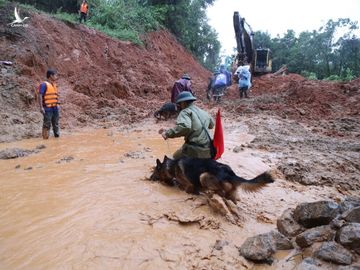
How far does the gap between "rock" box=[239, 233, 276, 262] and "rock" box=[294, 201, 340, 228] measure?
443mm

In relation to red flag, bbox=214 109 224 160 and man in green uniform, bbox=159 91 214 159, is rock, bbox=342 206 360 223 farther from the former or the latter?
man in green uniform, bbox=159 91 214 159

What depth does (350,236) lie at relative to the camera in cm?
265

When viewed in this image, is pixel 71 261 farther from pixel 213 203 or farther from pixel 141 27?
pixel 141 27

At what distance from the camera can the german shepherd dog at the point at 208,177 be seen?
3.78 m

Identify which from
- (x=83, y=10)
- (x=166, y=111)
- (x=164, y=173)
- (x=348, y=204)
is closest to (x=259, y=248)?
(x=348, y=204)

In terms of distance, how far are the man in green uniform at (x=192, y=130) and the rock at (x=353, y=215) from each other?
2024 mm

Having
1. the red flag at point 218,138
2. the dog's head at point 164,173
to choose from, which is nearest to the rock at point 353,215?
the red flag at point 218,138

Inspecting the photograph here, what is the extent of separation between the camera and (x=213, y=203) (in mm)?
3924

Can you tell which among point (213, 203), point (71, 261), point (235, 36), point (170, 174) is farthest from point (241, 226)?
point (235, 36)

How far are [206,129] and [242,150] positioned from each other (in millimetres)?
2693

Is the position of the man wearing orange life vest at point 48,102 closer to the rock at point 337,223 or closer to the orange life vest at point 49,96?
the orange life vest at point 49,96

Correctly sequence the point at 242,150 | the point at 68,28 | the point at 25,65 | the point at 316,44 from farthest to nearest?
the point at 316,44, the point at 68,28, the point at 25,65, the point at 242,150

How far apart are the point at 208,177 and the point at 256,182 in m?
0.64

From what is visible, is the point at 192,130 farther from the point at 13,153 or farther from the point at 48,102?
the point at 48,102
